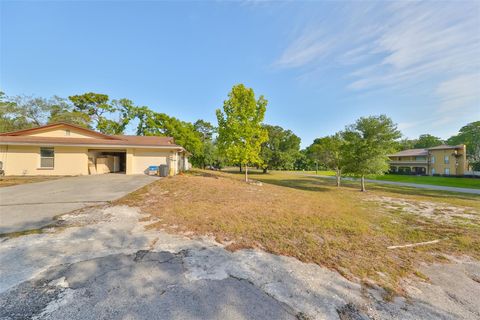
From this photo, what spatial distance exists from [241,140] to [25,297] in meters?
14.2

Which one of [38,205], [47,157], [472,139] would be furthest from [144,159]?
[472,139]

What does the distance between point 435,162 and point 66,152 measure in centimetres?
5358

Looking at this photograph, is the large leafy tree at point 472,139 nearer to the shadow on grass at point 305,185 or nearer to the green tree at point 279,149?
the green tree at point 279,149

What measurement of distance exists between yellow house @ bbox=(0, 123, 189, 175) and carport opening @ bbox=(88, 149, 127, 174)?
9 cm

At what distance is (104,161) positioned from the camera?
58.1 feet

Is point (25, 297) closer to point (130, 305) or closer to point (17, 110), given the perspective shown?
point (130, 305)

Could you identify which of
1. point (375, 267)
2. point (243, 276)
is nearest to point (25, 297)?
point (243, 276)

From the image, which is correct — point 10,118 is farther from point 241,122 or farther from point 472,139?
point 472,139

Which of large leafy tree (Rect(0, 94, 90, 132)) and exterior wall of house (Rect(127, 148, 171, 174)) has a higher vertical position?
large leafy tree (Rect(0, 94, 90, 132))

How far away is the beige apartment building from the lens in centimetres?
3244

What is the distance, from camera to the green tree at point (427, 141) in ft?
176

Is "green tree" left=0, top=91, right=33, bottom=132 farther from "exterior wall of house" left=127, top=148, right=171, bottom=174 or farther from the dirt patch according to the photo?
the dirt patch

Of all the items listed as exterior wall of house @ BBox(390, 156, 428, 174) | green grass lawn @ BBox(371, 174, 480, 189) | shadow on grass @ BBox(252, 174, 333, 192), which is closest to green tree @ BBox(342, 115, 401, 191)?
shadow on grass @ BBox(252, 174, 333, 192)

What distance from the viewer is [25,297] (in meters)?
2.27
